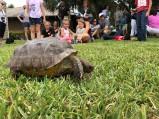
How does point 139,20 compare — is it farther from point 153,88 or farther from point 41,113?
point 41,113

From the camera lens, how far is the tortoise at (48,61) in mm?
4352

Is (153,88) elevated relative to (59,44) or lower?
lower

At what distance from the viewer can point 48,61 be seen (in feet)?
14.3

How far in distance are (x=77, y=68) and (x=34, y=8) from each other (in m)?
9.93

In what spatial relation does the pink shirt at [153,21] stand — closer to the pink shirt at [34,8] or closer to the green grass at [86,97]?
the pink shirt at [34,8]

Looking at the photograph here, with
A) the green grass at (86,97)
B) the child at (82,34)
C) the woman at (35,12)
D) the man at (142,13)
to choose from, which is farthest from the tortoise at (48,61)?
the child at (82,34)

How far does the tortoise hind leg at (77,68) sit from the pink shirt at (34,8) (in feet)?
31.8

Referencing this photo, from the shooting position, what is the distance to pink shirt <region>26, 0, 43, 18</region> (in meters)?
14.0

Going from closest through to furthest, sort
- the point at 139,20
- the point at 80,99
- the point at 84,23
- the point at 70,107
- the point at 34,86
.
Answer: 1. the point at 70,107
2. the point at 80,99
3. the point at 34,86
4. the point at 139,20
5. the point at 84,23

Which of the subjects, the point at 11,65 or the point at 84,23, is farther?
the point at 84,23

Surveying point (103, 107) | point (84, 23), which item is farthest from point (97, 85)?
point (84, 23)

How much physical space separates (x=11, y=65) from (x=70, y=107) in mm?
1800

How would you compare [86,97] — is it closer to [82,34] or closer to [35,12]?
[35,12]

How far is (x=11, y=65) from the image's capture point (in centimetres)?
462
